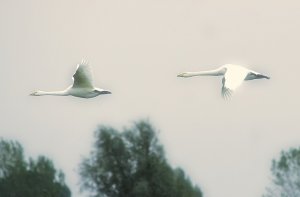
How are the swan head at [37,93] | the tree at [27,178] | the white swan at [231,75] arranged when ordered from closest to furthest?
1. the white swan at [231,75]
2. the swan head at [37,93]
3. the tree at [27,178]

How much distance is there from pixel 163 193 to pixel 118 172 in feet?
9.91

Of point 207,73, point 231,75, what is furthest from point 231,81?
point 207,73

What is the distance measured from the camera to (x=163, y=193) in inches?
3226

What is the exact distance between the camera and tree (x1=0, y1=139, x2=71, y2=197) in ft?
290

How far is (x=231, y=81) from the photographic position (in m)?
50.1

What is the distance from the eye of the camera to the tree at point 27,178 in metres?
88.5

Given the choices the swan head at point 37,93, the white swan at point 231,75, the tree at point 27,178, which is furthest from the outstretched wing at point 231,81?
the tree at point 27,178

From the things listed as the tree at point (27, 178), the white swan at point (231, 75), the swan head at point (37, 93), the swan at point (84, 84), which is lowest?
the tree at point (27, 178)

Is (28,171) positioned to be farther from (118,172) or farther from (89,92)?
(89,92)

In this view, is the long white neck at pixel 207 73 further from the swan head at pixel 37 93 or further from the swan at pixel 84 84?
the swan head at pixel 37 93

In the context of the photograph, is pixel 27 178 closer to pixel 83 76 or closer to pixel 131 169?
pixel 131 169

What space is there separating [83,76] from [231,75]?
677 cm

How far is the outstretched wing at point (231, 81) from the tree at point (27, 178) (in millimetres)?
36837

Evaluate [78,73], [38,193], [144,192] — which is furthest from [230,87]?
[38,193]
